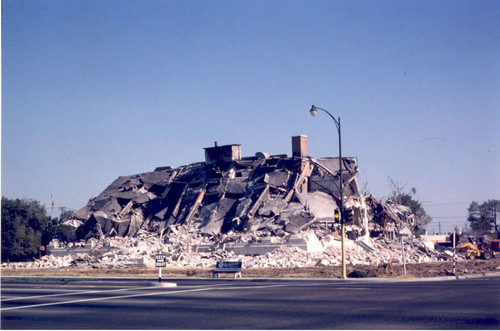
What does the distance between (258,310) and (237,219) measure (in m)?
37.1

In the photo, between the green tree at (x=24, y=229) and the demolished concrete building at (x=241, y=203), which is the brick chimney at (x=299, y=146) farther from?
the green tree at (x=24, y=229)

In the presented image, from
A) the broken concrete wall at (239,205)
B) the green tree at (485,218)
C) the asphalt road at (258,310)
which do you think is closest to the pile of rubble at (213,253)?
the broken concrete wall at (239,205)

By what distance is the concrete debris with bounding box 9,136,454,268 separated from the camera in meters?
47.4

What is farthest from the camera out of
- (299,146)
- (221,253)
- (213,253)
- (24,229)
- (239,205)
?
(24,229)

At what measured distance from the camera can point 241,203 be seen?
54375 mm

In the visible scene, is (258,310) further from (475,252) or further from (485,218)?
(485,218)

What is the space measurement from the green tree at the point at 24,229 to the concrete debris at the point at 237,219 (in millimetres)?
4109

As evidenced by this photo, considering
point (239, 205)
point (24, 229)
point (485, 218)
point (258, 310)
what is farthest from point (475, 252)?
point (485, 218)

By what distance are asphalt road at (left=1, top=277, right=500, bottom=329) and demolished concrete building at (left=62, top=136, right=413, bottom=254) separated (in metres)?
27.7

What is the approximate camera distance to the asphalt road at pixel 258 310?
12500mm

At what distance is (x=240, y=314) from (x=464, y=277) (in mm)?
20119

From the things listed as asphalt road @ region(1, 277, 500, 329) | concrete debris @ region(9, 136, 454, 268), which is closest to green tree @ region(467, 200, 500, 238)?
concrete debris @ region(9, 136, 454, 268)

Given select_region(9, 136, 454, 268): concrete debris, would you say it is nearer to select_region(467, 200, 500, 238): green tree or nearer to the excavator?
the excavator

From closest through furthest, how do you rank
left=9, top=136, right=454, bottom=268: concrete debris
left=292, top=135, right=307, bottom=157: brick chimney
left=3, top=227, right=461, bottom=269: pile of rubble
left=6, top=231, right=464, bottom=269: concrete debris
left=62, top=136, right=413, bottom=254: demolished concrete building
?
left=3, top=227, right=461, bottom=269: pile of rubble, left=6, top=231, right=464, bottom=269: concrete debris, left=9, top=136, right=454, bottom=268: concrete debris, left=62, top=136, right=413, bottom=254: demolished concrete building, left=292, top=135, right=307, bottom=157: brick chimney
